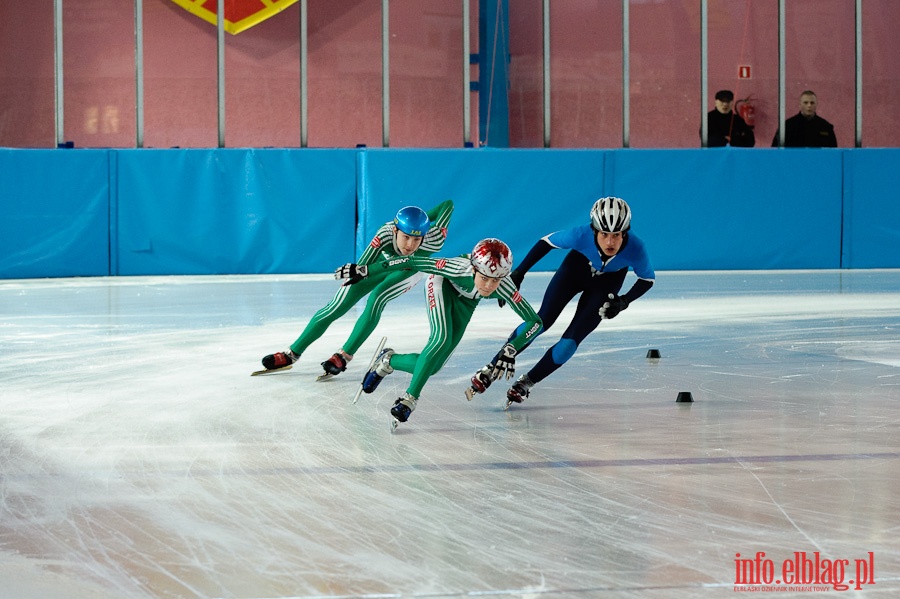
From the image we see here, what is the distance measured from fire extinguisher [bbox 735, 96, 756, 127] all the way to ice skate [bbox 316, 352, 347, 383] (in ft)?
38.5

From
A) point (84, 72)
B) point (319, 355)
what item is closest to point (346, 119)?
point (84, 72)

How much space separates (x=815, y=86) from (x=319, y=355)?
40.4ft

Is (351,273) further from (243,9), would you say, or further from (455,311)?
(243,9)

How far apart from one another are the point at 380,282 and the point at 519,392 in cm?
164

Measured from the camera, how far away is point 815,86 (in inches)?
698

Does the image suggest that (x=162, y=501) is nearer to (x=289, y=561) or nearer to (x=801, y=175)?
(x=289, y=561)

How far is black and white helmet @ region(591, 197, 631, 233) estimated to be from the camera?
19.5 feet

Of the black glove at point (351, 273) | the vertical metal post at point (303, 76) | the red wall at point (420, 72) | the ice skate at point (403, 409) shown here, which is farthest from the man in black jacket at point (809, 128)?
the ice skate at point (403, 409)

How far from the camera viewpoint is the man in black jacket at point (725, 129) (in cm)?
1598

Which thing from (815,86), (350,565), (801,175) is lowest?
(350,565)

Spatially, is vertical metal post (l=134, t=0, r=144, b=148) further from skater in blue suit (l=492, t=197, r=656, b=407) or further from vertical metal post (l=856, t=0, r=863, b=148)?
skater in blue suit (l=492, t=197, r=656, b=407)

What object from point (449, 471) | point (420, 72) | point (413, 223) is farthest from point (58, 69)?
point (449, 471)

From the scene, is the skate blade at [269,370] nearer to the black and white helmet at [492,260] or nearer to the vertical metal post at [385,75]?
the black and white helmet at [492,260]

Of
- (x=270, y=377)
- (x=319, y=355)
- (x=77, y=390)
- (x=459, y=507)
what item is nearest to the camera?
(x=459, y=507)
